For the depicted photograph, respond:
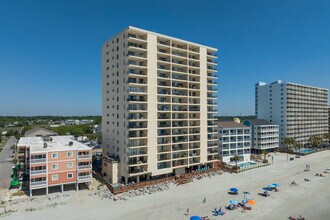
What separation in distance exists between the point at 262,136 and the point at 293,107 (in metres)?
27.7

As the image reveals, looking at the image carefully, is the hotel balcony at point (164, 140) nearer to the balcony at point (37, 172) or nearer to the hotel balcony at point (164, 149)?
the hotel balcony at point (164, 149)

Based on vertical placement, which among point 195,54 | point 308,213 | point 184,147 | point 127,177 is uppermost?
point 195,54

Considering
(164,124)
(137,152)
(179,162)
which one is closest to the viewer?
(137,152)

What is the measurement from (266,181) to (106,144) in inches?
1824

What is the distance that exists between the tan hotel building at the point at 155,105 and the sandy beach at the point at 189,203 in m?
8.61

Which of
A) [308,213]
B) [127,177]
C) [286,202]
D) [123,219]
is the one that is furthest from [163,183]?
[308,213]

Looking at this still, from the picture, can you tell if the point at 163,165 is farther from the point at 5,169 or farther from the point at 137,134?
the point at 5,169

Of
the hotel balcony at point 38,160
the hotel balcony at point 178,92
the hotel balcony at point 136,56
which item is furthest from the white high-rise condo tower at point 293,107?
the hotel balcony at point 38,160

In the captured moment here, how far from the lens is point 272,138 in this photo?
342 feet

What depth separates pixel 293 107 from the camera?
11112 centimetres

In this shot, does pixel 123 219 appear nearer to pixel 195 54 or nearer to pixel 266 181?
pixel 266 181

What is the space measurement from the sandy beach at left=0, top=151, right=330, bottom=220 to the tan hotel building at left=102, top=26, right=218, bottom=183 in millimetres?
8614

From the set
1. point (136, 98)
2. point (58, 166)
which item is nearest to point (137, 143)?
point (136, 98)

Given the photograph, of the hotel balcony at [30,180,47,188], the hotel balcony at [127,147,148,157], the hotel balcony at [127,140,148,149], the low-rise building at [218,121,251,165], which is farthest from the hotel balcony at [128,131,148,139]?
the low-rise building at [218,121,251,165]
